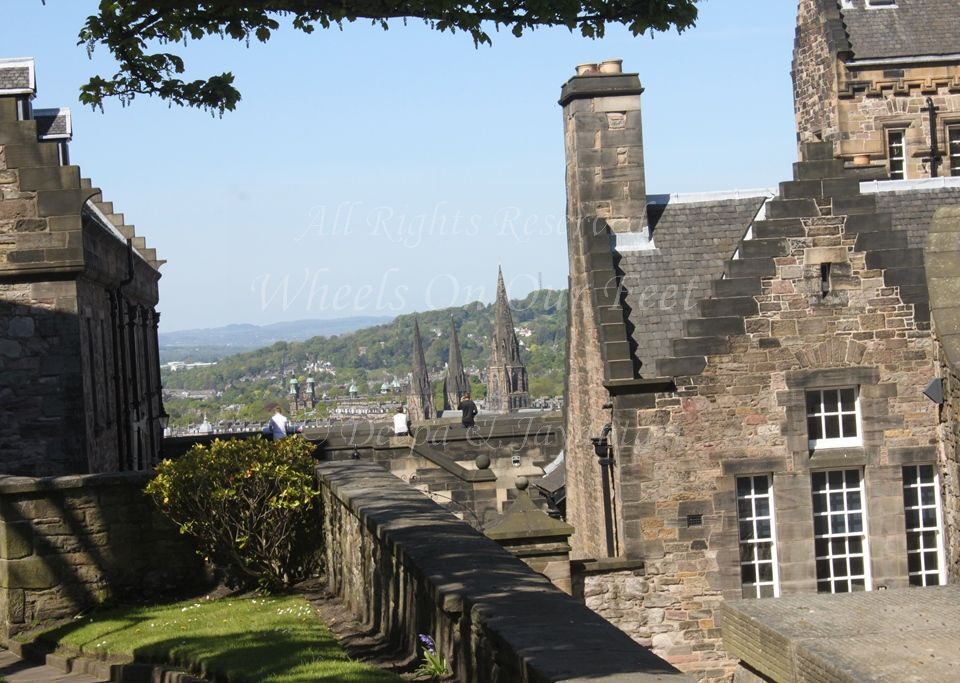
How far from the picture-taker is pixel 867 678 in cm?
1073

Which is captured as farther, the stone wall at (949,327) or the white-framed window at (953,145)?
the white-framed window at (953,145)

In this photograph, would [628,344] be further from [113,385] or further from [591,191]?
[113,385]

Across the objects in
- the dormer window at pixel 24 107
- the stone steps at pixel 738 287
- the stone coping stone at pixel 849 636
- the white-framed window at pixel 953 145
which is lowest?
the stone coping stone at pixel 849 636

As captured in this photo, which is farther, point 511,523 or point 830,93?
point 830,93

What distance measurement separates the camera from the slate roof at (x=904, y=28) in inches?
1309

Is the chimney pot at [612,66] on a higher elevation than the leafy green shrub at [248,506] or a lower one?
higher

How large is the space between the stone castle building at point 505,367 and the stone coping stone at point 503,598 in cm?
14324

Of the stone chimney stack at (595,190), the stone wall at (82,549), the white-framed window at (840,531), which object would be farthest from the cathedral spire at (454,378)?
the stone wall at (82,549)

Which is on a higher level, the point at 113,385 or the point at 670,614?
the point at 113,385

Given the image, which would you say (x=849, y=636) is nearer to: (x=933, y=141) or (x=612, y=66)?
(x=612, y=66)

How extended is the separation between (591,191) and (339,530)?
40.6 ft

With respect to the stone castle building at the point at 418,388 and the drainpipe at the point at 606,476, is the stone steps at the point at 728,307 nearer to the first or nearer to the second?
the drainpipe at the point at 606,476

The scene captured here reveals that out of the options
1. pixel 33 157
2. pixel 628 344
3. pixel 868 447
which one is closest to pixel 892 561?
pixel 868 447

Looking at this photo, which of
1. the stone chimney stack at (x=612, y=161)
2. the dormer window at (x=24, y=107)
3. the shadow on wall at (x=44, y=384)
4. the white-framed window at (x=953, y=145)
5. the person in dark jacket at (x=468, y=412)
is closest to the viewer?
the shadow on wall at (x=44, y=384)
